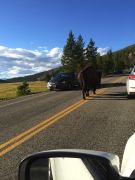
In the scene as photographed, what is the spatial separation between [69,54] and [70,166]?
9951 cm

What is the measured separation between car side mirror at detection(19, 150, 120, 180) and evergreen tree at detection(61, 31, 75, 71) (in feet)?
322

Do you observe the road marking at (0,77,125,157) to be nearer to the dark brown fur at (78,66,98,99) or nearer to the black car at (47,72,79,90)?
the dark brown fur at (78,66,98,99)

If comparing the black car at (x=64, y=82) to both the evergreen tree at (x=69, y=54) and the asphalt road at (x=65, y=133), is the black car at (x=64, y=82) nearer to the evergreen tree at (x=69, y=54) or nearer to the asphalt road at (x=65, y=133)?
the asphalt road at (x=65, y=133)

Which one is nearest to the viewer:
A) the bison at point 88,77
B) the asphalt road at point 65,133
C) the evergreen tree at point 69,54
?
the asphalt road at point 65,133

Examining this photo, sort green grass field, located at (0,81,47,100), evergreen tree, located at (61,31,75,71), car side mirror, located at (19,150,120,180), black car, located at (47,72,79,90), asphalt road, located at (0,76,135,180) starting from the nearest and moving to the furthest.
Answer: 1. car side mirror, located at (19,150,120,180)
2. asphalt road, located at (0,76,135,180)
3. black car, located at (47,72,79,90)
4. green grass field, located at (0,81,47,100)
5. evergreen tree, located at (61,31,75,71)

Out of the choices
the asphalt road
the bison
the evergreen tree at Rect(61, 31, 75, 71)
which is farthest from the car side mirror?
the evergreen tree at Rect(61, 31, 75, 71)

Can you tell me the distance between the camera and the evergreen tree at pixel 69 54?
10138 centimetres

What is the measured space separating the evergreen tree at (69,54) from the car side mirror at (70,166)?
322 ft

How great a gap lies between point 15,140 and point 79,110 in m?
6.32

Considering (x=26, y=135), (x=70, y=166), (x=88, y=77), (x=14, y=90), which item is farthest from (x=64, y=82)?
(x=14, y=90)

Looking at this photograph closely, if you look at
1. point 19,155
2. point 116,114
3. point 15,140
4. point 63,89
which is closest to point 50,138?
point 15,140

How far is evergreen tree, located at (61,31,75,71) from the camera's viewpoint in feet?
333

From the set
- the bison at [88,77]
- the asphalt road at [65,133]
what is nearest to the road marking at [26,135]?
the asphalt road at [65,133]

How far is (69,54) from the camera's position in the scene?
10169 cm
